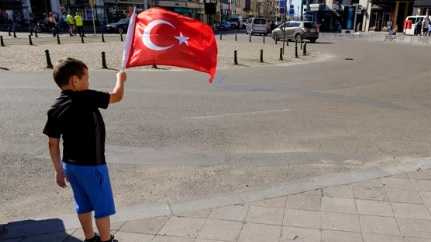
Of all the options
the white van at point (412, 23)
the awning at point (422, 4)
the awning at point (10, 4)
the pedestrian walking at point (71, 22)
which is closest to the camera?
the pedestrian walking at point (71, 22)

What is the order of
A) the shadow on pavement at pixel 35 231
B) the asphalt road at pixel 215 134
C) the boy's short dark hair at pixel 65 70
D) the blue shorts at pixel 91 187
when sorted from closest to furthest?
the boy's short dark hair at pixel 65 70 < the blue shorts at pixel 91 187 < the shadow on pavement at pixel 35 231 < the asphalt road at pixel 215 134

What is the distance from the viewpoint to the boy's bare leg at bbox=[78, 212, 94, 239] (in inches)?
126

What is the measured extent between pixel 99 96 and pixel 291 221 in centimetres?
211

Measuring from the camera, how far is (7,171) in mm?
5363

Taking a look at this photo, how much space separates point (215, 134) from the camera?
7.20 meters

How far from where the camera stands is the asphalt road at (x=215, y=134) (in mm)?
4918

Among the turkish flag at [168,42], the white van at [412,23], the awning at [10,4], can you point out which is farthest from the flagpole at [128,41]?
the awning at [10,4]

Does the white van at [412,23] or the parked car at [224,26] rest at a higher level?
the white van at [412,23]

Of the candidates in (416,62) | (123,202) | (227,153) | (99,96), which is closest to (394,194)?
(227,153)

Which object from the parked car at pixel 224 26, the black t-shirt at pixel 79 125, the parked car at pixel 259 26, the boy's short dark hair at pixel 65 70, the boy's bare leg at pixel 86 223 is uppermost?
the boy's short dark hair at pixel 65 70

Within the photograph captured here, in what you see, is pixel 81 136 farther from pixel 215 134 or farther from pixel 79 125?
pixel 215 134

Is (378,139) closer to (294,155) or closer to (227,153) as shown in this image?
(294,155)

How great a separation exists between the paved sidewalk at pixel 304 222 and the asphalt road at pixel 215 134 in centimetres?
62

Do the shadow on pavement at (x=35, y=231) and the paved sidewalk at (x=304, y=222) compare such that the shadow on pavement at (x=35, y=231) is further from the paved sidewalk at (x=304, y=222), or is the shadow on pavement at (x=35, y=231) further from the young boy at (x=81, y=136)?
the young boy at (x=81, y=136)
